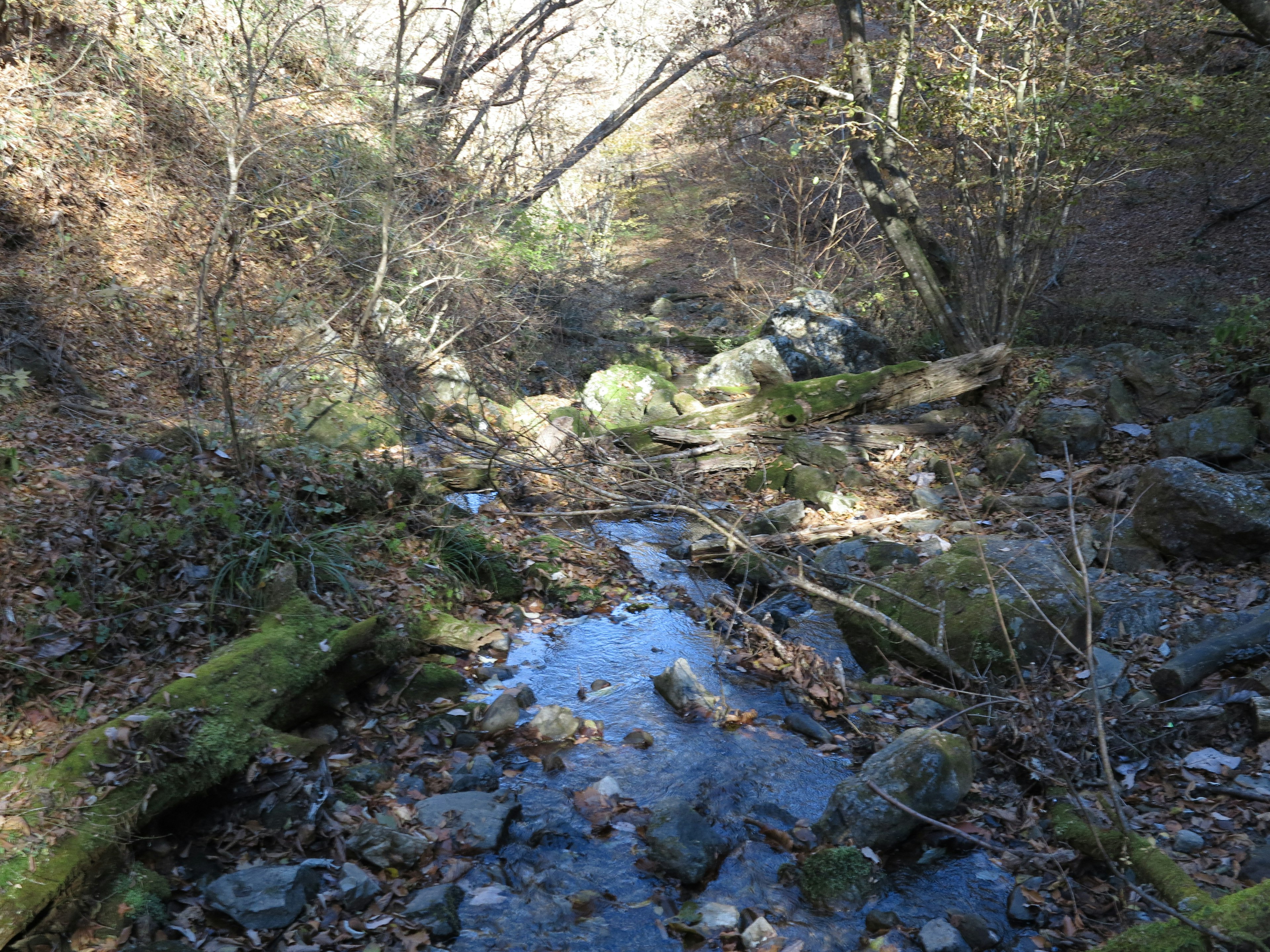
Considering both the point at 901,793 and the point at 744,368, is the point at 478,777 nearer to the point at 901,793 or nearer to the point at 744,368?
the point at 901,793

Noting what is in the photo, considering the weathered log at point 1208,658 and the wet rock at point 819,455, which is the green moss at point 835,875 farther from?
the wet rock at point 819,455

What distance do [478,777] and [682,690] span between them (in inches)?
51.8

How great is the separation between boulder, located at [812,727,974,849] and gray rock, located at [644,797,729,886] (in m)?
0.50

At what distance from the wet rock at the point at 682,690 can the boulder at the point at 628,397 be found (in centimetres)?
494

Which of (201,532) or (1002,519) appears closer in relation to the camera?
(201,532)

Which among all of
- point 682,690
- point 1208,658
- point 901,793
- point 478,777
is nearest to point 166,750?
point 478,777

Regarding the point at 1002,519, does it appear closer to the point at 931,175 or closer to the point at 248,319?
the point at 931,175

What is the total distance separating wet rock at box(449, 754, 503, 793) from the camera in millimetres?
4043

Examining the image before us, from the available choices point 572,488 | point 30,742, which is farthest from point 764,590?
point 30,742

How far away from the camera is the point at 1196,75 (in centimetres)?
766

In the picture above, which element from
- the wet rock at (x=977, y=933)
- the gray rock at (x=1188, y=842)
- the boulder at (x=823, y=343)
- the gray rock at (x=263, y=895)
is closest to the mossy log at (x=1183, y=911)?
the gray rock at (x=1188, y=842)

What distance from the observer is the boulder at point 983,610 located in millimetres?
4695

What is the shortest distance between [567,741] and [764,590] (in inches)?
97.9

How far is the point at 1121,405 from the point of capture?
27.6 ft
